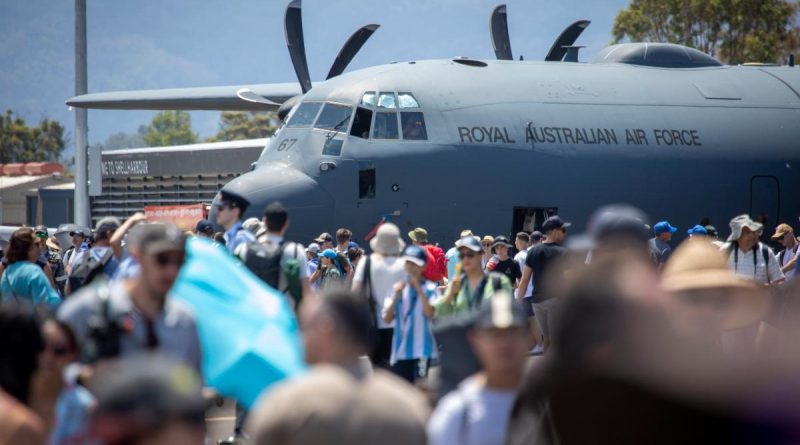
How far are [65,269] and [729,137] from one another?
10.7m

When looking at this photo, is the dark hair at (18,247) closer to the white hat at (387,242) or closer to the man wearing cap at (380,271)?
the man wearing cap at (380,271)

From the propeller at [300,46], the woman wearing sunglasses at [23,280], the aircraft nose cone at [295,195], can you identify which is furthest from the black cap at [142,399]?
the propeller at [300,46]

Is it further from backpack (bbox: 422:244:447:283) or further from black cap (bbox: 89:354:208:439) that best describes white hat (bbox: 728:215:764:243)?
black cap (bbox: 89:354:208:439)

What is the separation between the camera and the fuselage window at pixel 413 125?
16.8 metres

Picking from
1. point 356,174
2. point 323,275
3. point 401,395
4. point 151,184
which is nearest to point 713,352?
point 401,395

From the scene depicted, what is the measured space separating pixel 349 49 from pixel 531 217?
6271 mm

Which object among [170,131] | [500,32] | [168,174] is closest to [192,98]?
[500,32]

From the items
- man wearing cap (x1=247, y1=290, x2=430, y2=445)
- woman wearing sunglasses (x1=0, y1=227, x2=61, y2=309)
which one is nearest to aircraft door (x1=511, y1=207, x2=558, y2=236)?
A: woman wearing sunglasses (x1=0, y1=227, x2=61, y2=309)

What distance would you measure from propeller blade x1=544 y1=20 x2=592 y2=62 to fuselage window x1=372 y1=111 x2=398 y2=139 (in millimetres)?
5735

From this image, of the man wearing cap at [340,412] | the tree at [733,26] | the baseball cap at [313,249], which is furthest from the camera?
the tree at [733,26]

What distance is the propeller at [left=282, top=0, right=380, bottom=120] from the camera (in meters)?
21.5

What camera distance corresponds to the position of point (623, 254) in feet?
15.4

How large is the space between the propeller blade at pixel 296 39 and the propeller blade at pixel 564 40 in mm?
4517

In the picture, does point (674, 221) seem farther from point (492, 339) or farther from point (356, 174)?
point (492, 339)
